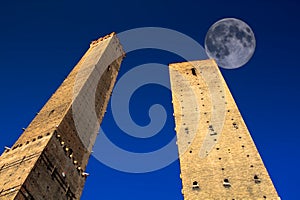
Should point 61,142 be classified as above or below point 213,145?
below

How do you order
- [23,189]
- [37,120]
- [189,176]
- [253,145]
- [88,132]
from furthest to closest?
1. [88,132]
2. [37,120]
3. [253,145]
4. [189,176]
5. [23,189]

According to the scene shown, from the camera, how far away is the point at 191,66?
654 inches

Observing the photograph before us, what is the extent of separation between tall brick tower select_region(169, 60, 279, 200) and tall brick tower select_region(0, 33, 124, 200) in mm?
3859

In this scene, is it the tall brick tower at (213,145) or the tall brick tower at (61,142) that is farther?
the tall brick tower at (61,142)

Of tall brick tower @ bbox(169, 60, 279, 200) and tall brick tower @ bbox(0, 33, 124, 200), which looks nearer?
tall brick tower @ bbox(169, 60, 279, 200)

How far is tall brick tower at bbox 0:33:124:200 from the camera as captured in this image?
11320mm

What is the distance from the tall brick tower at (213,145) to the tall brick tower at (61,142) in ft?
12.7

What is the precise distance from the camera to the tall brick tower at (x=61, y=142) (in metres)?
11.3

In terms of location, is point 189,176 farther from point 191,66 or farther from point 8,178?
point 191,66

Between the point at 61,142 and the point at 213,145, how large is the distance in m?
5.02

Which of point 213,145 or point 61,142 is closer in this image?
point 213,145

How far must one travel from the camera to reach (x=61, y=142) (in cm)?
1341

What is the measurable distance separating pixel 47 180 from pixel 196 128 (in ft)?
15.9

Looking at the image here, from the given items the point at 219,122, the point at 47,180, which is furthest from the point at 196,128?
the point at 47,180
